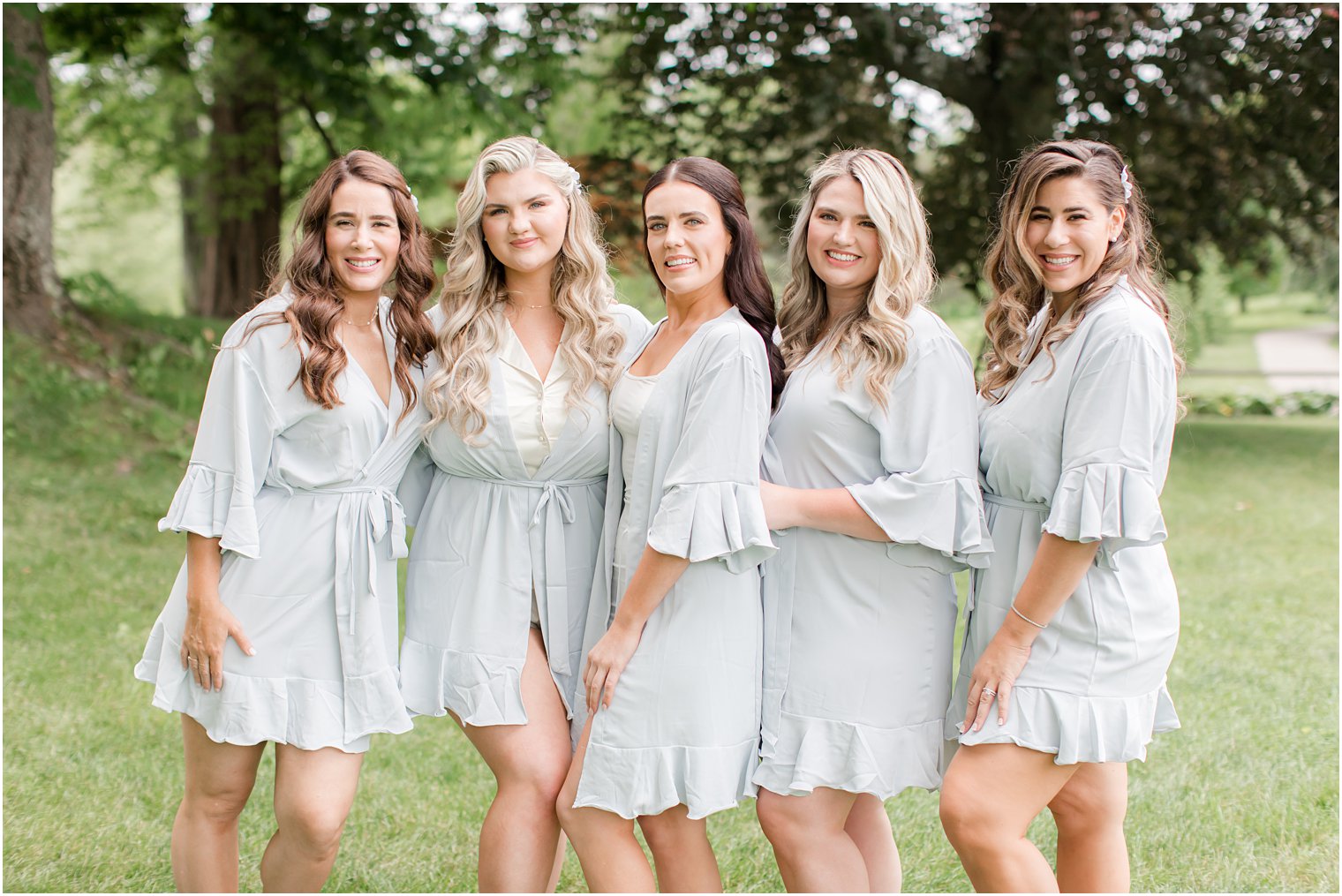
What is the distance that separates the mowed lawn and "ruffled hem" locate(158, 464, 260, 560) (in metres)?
1.86

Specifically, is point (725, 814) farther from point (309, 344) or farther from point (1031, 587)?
point (309, 344)

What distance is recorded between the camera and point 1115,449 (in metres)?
2.87

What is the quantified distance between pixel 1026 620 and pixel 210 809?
243 cm

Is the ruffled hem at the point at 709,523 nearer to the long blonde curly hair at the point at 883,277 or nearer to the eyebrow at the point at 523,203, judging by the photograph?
the long blonde curly hair at the point at 883,277

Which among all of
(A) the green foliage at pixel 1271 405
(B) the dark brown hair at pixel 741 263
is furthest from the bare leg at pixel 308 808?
(A) the green foliage at pixel 1271 405

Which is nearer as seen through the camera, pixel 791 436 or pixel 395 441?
pixel 791 436

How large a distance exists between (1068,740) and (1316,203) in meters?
14.5

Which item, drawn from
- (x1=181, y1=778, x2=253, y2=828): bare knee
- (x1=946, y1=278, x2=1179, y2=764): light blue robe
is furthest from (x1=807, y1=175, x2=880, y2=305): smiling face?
(x1=181, y1=778, x2=253, y2=828): bare knee

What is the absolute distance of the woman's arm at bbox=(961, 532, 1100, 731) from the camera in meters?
2.93

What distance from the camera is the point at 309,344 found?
3295 millimetres

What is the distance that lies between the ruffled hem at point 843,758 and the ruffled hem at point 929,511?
538mm

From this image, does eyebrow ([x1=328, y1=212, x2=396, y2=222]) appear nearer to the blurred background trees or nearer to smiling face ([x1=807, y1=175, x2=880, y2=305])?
smiling face ([x1=807, y1=175, x2=880, y2=305])

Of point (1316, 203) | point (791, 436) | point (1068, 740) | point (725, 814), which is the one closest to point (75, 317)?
point (725, 814)

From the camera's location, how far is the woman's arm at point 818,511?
3084 millimetres
